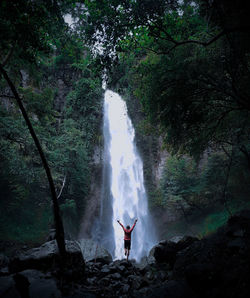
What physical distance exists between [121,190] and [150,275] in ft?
49.7

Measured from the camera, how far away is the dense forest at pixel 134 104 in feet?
13.9

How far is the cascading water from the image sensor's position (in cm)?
1720

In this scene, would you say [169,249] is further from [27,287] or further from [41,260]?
[27,287]

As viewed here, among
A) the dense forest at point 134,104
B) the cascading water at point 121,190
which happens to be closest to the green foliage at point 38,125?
the dense forest at point 134,104

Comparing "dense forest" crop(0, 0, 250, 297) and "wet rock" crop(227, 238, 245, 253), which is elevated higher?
"dense forest" crop(0, 0, 250, 297)

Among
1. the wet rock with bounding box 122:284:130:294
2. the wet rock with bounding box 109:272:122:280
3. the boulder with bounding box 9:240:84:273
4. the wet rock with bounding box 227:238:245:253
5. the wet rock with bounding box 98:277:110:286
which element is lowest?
the wet rock with bounding box 122:284:130:294

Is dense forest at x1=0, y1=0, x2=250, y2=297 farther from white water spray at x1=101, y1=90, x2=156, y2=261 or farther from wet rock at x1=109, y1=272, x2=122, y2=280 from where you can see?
wet rock at x1=109, y1=272, x2=122, y2=280

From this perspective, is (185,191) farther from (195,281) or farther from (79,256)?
(195,281)

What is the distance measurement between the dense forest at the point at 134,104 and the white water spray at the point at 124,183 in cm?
103

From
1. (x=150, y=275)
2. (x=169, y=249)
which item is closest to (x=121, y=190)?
(x=169, y=249)

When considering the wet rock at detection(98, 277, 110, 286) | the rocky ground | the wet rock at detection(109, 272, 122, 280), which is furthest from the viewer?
the wet rock at detection(109, 272, 122, 280)

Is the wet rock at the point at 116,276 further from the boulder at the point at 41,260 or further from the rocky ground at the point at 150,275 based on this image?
the boulder at the point at 41,260

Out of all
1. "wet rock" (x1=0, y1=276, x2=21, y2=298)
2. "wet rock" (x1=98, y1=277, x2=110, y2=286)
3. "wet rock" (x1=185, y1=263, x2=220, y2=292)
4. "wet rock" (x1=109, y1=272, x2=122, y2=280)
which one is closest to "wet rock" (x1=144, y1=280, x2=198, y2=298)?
"wet rock" (x1=185, y1=263, x2=220, y2=292)

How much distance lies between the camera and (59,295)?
3.20 metres
